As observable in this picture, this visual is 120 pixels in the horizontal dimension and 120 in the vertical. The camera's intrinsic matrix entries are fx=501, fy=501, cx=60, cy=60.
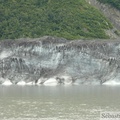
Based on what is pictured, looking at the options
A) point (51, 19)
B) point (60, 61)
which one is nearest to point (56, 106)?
point (60, 61)

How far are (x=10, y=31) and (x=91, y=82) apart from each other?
86.6ft

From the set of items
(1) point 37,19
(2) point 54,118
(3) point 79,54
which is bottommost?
(2) point 54,118

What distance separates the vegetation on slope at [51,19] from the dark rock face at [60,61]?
1162 centimetres

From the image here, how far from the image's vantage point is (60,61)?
241 ft

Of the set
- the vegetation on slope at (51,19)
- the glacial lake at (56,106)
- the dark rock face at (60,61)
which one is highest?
the vegetation on slope at (51,19)

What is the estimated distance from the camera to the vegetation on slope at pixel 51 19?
89188 millimetres

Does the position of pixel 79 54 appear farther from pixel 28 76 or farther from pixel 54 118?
pixel 54 118

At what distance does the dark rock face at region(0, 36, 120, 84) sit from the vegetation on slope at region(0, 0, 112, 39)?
38.1 feet

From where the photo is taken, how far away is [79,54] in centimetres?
7312

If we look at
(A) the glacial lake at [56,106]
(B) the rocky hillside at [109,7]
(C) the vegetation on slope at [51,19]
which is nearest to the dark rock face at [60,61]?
(C) the vegetation on slope at [51,19]

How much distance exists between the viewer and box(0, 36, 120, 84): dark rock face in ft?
231

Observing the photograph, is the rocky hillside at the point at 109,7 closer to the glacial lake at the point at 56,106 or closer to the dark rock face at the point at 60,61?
the dark rock face at the point at 60,61

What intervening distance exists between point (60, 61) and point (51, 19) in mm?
21878

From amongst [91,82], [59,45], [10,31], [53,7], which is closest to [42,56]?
[59,45]
